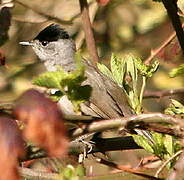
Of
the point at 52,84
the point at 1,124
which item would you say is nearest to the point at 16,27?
the point at 52,84

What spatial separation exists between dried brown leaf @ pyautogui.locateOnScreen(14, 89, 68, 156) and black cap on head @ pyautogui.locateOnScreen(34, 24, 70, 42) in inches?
153

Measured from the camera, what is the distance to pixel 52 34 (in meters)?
5.52

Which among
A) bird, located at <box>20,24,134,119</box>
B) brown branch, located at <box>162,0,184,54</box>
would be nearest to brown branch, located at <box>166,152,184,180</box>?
brown branch, located at <box>162,0,184,54</box>

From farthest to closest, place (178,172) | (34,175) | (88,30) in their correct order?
(88,30) < (34,175) < (178,172)

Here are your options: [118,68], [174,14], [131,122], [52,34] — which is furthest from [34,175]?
[52,34]

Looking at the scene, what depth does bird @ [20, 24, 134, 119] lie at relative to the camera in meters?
4.51

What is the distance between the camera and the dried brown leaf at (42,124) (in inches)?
50.9

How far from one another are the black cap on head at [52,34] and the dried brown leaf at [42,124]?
3.88 meters

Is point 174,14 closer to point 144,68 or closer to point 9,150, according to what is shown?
point 144,68

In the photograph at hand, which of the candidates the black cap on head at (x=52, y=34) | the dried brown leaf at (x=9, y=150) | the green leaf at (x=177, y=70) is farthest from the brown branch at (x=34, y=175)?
the black cap on head at (x=52, y=34)

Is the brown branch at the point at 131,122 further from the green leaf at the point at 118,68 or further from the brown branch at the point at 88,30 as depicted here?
the brown branch at the point at 88,30

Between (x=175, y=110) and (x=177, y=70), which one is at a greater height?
(x=177, y=70)

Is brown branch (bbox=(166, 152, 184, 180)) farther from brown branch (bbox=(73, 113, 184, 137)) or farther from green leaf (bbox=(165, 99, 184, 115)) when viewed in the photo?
green leaf (bbox=(165, 99, 184, 115))

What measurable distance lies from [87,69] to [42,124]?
3.36 metres
